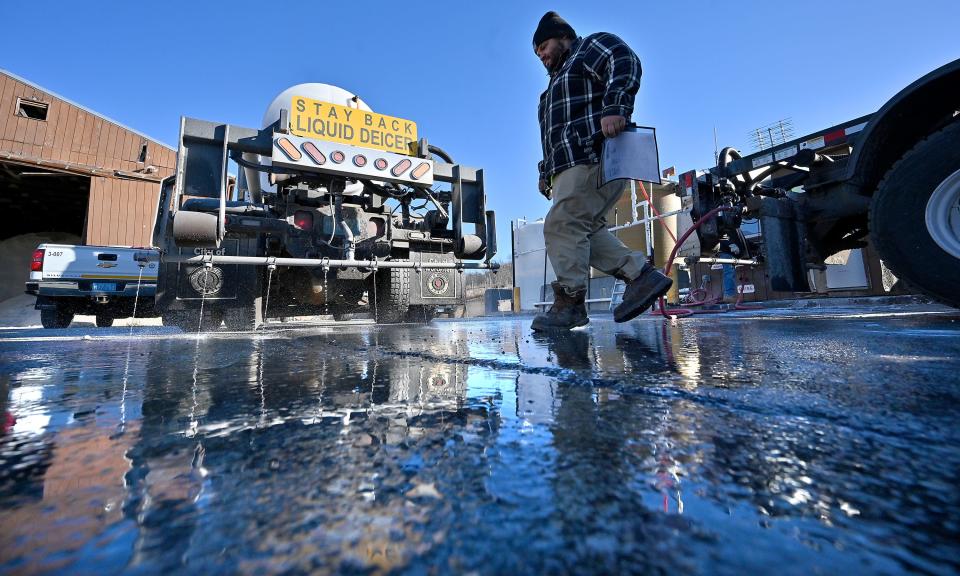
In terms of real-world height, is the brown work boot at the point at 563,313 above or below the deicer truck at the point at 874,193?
below

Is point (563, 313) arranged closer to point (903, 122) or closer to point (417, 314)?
point (903, 122)

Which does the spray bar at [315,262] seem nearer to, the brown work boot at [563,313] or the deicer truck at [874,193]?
the brown work boot at [563,313]

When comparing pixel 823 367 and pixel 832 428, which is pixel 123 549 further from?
pixel 823 367

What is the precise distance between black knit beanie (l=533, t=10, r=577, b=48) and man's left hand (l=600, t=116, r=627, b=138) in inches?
32.9

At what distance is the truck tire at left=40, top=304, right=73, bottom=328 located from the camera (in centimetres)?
839

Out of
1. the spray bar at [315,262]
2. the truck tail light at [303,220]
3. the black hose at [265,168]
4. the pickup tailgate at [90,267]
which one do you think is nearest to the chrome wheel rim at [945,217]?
the spray bar at [315,262]

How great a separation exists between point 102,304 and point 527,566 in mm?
10339

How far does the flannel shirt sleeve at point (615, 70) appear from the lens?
232cm

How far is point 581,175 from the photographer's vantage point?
2.54m

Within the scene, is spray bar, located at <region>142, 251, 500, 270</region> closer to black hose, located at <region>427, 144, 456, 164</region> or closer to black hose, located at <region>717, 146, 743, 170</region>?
black hose, located at <region>427, 144, 456, 164</region>

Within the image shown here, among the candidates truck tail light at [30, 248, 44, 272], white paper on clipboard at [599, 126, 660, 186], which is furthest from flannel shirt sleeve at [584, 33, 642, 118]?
A: truck tail light at [30, 248, 44, 272]

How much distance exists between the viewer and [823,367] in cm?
111

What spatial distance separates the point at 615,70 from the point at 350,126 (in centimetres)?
207

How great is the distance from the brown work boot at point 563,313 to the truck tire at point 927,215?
148 centimetres
